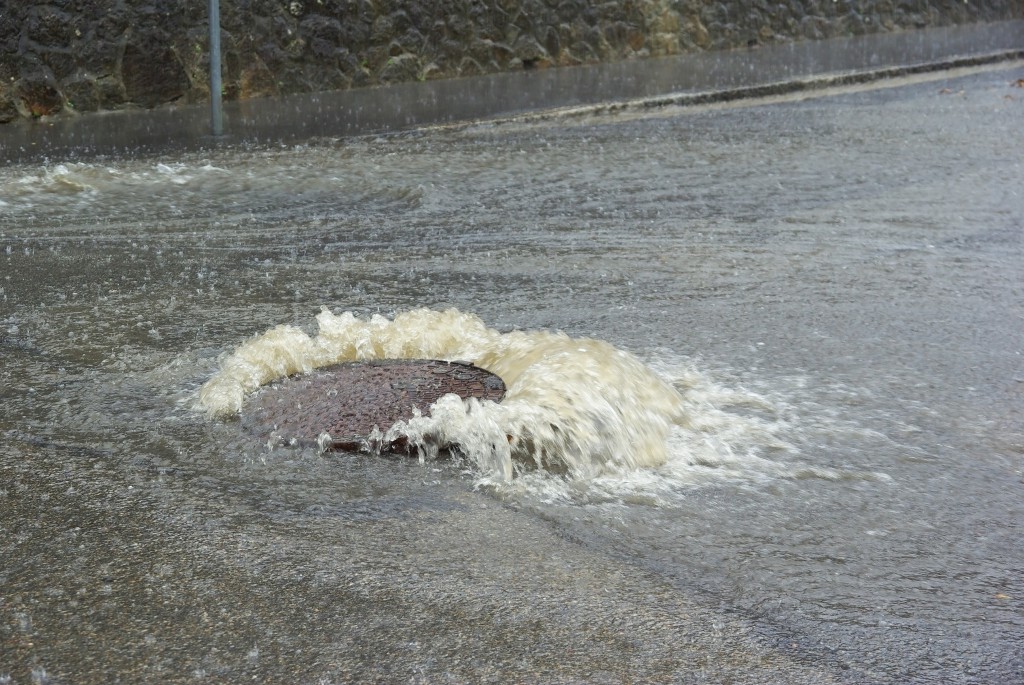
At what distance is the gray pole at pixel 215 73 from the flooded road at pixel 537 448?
7.81 ft

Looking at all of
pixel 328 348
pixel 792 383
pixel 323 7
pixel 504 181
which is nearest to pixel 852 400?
pixel 792 383

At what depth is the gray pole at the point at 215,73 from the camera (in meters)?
9.88

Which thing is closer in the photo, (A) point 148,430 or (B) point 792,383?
(A) point 148,430

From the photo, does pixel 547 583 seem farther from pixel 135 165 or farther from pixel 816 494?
pixel 135 165

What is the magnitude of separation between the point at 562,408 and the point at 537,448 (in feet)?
0.64

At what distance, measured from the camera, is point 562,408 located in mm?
3709

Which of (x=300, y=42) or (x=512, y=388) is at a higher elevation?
(x=300, y=42)

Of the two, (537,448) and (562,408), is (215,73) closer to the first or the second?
(562,408)

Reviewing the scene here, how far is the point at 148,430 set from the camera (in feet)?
12.3

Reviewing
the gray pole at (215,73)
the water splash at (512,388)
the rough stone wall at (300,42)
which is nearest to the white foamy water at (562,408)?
the water splash at (512,388)

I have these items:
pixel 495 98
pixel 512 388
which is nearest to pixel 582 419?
pixel 512 388

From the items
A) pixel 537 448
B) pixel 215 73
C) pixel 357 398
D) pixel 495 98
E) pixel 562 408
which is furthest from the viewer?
pixel 495 98

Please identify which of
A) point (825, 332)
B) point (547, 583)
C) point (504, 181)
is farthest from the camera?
point (504, 181)

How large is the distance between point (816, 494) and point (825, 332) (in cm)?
161
